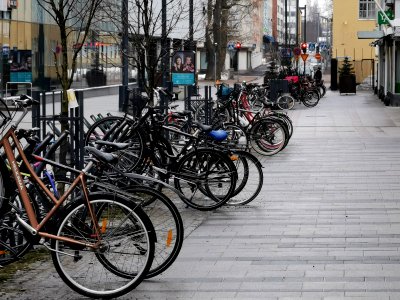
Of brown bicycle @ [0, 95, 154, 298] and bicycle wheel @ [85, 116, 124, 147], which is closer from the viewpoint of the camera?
brown bicycle @ [0, 95, 154, 298]

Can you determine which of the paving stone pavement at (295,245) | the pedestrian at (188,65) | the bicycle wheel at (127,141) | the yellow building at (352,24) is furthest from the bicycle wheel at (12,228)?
the yellow building at (352,24)

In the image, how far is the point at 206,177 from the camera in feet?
36.5

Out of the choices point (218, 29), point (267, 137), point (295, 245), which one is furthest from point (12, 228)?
point (218, 29)

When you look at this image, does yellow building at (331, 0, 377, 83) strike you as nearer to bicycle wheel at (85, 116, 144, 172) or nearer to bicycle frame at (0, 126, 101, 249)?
bicycle wheel at (85, 116, 144, 172)

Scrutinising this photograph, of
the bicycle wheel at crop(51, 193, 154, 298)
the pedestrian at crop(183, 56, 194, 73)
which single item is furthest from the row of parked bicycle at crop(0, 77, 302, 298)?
the pedestrian at crop(183, 56, 194, 73)

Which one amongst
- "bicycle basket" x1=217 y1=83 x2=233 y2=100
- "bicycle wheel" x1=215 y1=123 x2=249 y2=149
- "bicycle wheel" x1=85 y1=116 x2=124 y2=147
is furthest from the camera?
"bicycle basket" x1=217 y1=83 x2=233 y2=100

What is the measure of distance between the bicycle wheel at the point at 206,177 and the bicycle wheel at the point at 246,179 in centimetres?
43

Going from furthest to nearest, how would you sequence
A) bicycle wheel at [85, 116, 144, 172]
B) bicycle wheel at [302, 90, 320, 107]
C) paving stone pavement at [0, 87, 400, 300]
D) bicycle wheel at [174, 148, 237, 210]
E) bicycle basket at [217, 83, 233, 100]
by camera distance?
bicycle wheel at [302, 90, 320, 107]
bicycle basket at [217, 83, 233, 100]
bicycle wheel at [85, 116, 144, 172]
bicycle wheel at [174, 148, 237, 210]
paving stone pavement at [0, 87, 400, 300]

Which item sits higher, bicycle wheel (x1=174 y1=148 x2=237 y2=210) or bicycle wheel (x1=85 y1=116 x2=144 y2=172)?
bicycle wheel (x1=85 y1=116 x2=144 y2=172)

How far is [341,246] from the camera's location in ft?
29.5

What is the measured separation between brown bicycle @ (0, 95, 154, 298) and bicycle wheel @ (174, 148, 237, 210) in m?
3.96

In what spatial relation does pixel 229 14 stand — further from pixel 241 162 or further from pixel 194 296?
pixel 194 296

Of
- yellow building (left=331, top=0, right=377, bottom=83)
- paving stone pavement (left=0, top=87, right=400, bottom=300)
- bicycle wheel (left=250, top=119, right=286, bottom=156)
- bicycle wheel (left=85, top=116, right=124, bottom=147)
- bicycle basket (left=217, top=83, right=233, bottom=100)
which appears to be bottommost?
paving stone pavement (left=0, top=87, right=400, bottom=300)

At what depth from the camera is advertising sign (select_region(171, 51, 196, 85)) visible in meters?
25.1
